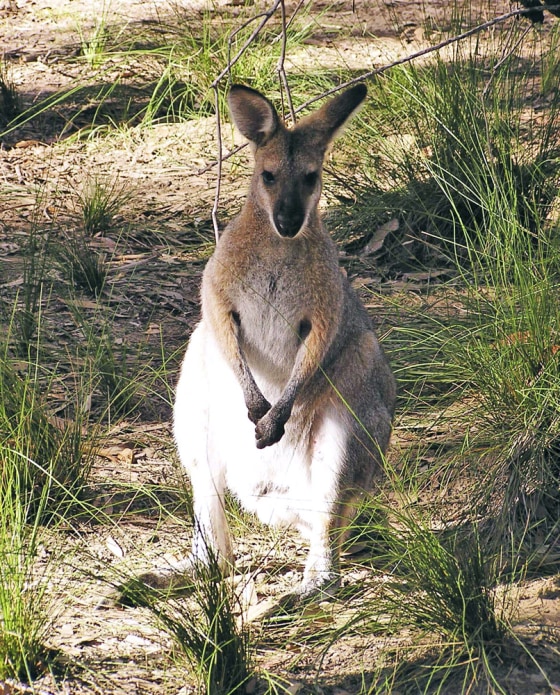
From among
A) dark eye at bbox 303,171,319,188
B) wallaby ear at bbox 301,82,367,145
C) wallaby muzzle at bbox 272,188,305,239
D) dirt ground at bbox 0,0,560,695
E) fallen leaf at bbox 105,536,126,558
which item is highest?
wallaby ear at bbox 301,82,367,145

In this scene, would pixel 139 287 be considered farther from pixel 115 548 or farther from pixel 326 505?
pixel 326 505

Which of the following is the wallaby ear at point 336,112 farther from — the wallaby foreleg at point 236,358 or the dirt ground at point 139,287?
the wallaby foreleg at point 236,358

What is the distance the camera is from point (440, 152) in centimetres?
608

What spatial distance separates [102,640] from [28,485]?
88 cm

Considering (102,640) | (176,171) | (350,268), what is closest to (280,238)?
(102,640)

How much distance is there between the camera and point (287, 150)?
3881 millimetres

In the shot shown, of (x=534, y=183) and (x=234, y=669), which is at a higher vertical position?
(x=534, y=183)

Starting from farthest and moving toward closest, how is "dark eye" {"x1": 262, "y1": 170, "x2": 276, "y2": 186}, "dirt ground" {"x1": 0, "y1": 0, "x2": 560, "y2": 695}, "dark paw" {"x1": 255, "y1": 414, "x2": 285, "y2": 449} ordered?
1. "dark eye" {"x1": 262, "y1": 170, "x2": 276, "y2": 186}
2. "dark paw" {"x1": 255, "y1": 414, "x2": 285, "y2": 449}
3. "dirt ground" {"x1": 0, "y1": 0, "x2": 560, "y2": 695}

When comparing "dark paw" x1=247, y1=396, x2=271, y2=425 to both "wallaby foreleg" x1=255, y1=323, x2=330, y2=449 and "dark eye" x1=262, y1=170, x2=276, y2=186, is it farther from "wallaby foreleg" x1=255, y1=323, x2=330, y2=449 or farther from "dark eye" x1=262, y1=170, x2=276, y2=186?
"dark eye" x1=262, y1=170, x2=276, y2=186

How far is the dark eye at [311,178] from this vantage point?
3.89 m

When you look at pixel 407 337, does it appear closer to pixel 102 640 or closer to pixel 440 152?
pixel 440 152

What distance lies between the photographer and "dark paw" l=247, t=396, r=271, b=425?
151 inches

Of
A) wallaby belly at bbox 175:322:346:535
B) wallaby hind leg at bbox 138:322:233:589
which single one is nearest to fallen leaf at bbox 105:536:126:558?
wallaby hind leg at bbox 138:322:233:589

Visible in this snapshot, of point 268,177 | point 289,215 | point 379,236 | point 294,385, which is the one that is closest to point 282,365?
point 294,385
